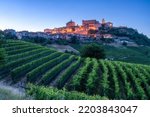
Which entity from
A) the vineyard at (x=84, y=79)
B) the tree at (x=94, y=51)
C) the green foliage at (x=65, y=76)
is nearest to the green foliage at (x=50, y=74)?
the vineyard at (x=84, y=79)

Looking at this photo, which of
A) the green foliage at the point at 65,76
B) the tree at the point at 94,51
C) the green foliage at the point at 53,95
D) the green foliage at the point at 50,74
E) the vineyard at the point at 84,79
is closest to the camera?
the green foliage at the point at 53,95

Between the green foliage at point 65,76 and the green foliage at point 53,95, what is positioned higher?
the green foliage at point 53,95

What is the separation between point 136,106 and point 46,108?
6.61ft

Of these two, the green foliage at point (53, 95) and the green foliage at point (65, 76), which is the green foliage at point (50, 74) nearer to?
the green foliage at point (65, 76)

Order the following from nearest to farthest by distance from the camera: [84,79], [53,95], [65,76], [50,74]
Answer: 1. [53,95]
2. [84,79]
3. [65,76]
4. [50,74]

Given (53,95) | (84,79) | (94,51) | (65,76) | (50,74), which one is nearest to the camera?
(53,95)

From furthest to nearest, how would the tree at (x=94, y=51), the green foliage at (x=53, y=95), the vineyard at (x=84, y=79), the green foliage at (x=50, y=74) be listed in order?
the tree at (x=94, y=51)
the green foliage at (x=50, y=74)
the vineyard at (x=84, y=79)
the green foliage at (x=53, y=95)

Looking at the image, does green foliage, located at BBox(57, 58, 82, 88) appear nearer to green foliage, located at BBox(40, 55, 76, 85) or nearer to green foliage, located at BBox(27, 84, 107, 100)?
green foliage, located at BBox(40, 55, 76, 85)

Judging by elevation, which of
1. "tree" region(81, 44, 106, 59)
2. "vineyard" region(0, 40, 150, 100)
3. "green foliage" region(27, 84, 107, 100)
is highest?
"green foliage" region(27, 84, 107, 100)

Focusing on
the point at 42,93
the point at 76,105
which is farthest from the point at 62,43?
the point at 76,105

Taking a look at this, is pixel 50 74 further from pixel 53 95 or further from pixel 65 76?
pixel 53 95

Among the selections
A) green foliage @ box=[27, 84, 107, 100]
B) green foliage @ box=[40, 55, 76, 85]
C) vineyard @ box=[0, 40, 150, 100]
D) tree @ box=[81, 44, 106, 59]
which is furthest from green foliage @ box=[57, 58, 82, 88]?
tree @ box=[81, 44, 106, 59]

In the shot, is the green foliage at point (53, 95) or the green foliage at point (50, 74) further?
the green foliage at point (50, 74)

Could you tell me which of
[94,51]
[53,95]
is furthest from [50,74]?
[94,51]
